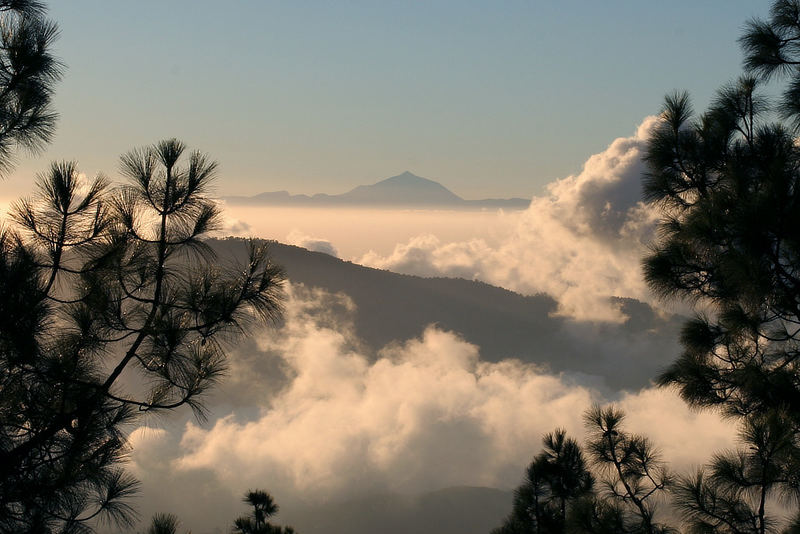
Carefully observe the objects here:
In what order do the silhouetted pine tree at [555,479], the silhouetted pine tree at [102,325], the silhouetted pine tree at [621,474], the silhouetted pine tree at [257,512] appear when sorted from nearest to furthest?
the silhouetted pine tree at [102,325]
the silhouetted pine tree at [621,474]
the silhouetted pine tree at [555,479]
the silhouetted pine tree at [257,512]

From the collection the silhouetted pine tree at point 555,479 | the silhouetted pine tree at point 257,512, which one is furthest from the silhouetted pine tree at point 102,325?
the silhouetted pine tree at point 257,512

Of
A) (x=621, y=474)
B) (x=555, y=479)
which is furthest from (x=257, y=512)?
(x=621, y=474)

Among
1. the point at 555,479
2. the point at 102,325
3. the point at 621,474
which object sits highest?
the point at 102,325

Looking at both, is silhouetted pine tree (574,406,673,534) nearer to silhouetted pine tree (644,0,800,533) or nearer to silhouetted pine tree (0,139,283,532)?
silhouetted pine tree (644,0,800,533)

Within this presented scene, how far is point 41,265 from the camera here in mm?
5109

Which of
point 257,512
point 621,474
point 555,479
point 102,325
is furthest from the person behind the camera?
point 257,512

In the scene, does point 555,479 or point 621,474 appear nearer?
point 621,474

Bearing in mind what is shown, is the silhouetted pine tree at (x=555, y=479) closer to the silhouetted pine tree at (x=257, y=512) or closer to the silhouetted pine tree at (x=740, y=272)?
the silhouetted pine tree at (x=740, y=272)

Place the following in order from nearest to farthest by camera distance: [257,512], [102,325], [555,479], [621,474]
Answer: [102,325], [621,474], [555,479], [257,512]

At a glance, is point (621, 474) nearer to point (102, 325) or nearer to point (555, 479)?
point (555, 479)

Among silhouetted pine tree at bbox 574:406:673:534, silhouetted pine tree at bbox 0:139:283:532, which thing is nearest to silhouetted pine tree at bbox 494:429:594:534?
silhouetted pine tree at bbox 574:406:673:534

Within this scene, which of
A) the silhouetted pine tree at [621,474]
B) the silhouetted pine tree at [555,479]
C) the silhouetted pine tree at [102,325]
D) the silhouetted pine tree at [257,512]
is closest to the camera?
the silhouetted pine tree at [102,325]

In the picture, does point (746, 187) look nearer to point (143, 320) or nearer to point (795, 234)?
point (795, 234)

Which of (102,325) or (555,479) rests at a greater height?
(102,325)
